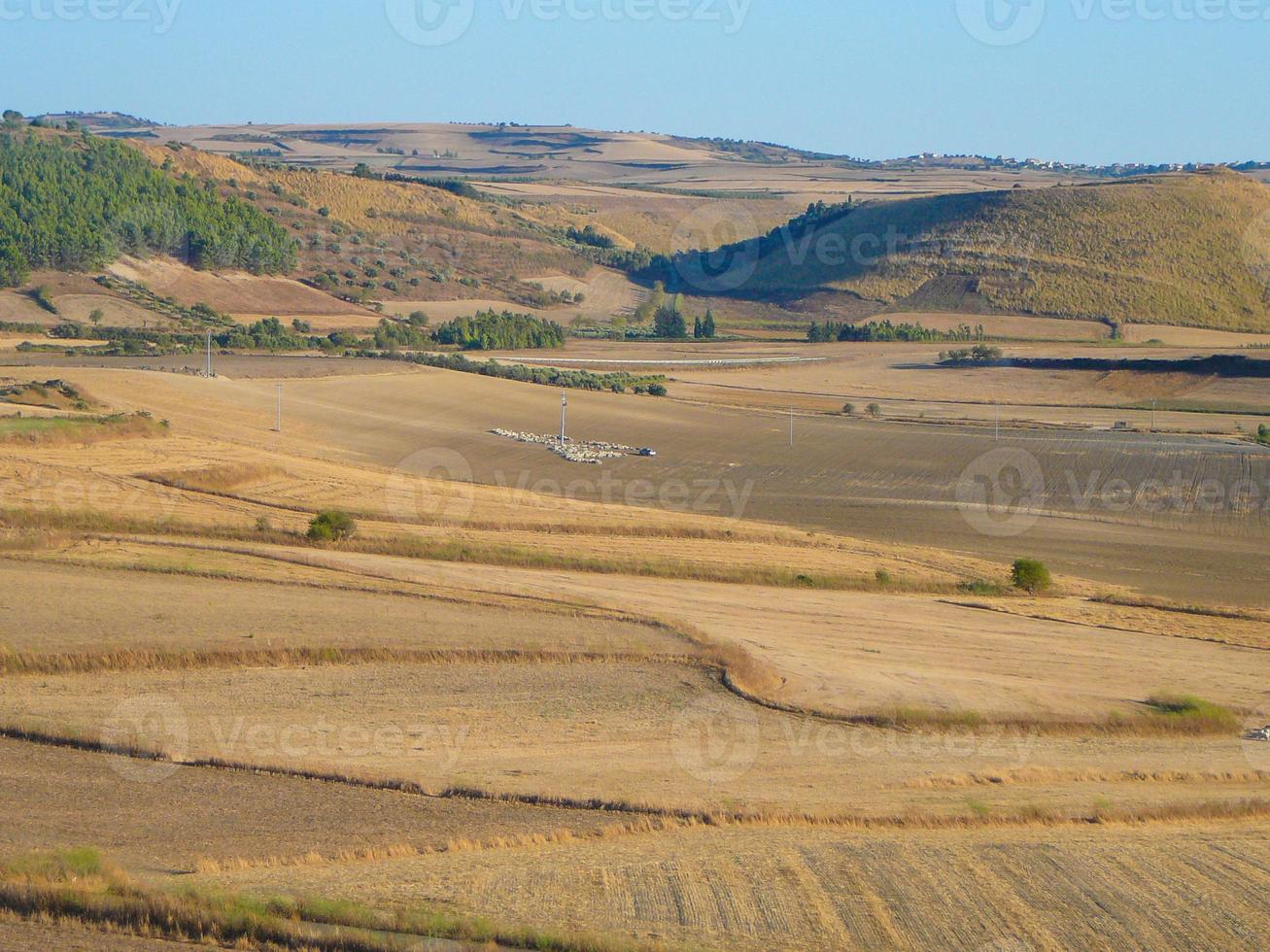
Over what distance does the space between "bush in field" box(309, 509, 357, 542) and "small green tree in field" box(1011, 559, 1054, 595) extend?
14023 millimetres

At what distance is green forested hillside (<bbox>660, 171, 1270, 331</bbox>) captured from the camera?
10269 centimetres

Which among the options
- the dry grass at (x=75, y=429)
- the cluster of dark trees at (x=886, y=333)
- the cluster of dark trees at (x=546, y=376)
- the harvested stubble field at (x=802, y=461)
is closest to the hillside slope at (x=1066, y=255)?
the cluster of dark trees at (x=886, y=333)

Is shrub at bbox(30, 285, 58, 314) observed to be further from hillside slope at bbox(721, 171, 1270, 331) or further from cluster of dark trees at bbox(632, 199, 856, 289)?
hillside slope at bbox(721, 171, 1270, 331)

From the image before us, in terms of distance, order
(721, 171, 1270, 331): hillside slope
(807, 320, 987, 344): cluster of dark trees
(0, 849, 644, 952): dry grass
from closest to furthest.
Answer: (0, 849, 644, 952): dry grass → (807, 320, 987, 344): cluster of dark trees → (721, 171, 1270, 331): hillside slope

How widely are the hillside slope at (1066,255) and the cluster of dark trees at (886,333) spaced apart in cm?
903

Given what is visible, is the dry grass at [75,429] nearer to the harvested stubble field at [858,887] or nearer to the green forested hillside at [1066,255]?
the harvested stubble field at [858,887]

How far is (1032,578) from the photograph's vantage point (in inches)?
1142

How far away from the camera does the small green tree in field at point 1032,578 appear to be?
29.0 m

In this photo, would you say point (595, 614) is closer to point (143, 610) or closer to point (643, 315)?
point (143, 610)

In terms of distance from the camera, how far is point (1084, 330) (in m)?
97.5

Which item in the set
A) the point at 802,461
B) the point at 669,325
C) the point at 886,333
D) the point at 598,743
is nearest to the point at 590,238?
the point at 669,325

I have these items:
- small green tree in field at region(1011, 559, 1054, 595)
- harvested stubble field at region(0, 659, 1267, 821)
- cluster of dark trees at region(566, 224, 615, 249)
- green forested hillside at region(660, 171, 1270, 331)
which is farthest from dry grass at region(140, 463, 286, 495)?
cluster of dark trees at region(566, 224, 615, 249)

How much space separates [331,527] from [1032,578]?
575 inches

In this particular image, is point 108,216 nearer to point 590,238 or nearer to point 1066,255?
point 590,238
